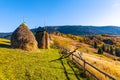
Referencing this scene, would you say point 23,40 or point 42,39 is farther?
point 42,39

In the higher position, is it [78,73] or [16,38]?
[16,38]

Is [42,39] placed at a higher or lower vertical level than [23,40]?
lower

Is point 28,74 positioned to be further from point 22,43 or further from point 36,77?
point 22,43

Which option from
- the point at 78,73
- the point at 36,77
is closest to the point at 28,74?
the point at 36,77

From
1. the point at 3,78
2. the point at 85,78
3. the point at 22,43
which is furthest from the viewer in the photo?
the point at 22,43

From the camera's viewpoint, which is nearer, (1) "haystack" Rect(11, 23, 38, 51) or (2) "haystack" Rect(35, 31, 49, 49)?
(1) "haystack" Rect(11, 23, 38, 51)

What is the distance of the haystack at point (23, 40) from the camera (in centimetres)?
3750

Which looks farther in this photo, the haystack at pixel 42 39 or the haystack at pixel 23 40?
the haystack at pixel 42 39

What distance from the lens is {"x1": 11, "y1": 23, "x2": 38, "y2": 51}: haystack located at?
123 ft

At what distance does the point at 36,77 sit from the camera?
1912 cm

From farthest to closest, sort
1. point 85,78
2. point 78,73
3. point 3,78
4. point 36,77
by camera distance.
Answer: point 78,73, point 85,78, point 36,77, point 3,78

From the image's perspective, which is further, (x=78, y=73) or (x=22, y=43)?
(x=22, y=43)

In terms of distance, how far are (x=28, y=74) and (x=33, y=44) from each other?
19360 mm

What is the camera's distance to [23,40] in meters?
38.0
